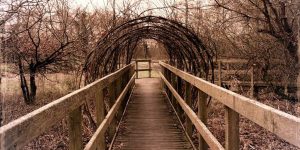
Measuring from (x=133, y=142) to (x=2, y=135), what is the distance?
466 cm

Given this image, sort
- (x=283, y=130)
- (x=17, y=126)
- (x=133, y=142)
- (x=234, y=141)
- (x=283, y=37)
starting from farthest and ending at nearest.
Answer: (x=283, y=37), (x=133, y=142), (x=234, y=141), (x=283, y=130), (x=17, y=126)

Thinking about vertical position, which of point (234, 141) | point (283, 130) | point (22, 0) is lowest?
point (234, 141)

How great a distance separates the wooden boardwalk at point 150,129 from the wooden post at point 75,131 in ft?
9.28

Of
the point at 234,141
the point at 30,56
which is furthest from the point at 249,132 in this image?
the point at 30,56

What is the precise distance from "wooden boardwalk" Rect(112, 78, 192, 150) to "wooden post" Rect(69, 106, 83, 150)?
9.28 ft

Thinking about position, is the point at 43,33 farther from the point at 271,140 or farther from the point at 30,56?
the point at 271,140

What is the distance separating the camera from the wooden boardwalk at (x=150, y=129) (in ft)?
19.4

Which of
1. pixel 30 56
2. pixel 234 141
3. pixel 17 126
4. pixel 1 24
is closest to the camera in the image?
pixel 17 126

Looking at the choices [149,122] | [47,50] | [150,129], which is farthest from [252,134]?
[47,50]

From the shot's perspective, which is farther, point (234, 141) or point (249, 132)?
point (249, 132)

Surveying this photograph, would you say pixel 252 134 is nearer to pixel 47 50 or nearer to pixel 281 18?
pixel 281 18

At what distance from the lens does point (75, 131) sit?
2.89m

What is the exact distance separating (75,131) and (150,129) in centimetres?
428

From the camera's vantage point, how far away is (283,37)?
7914mm
